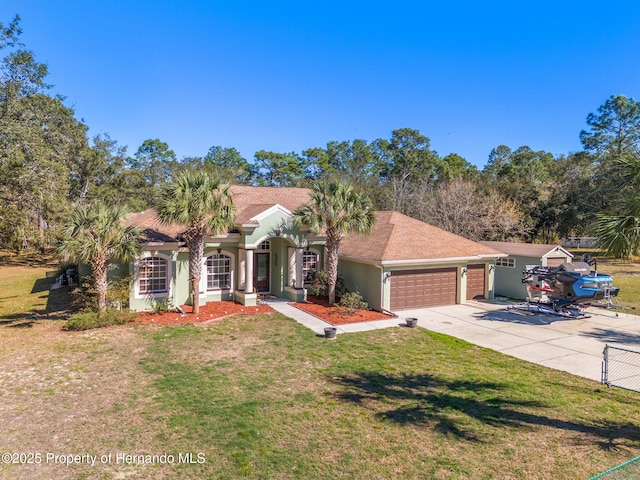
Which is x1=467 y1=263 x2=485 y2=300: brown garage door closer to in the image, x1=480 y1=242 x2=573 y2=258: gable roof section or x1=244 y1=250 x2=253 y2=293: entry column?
x1=480 y1=242 x2=573 y2=258: gable roof section

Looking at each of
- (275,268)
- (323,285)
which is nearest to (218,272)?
(275,268)

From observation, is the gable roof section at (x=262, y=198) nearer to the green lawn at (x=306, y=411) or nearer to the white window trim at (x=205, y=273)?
the white window trim at (x=205, y=273)

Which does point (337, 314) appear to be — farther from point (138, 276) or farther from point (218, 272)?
point (138, 276)

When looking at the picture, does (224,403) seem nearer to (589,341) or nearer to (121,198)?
(589,341)

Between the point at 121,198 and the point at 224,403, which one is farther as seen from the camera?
the point at 121,198

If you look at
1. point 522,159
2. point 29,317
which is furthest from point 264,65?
point 522,159

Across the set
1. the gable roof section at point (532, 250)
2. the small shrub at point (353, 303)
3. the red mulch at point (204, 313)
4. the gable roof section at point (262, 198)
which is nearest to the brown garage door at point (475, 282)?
the gable roof section at point (532, 250)

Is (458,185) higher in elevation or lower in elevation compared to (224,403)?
higher
